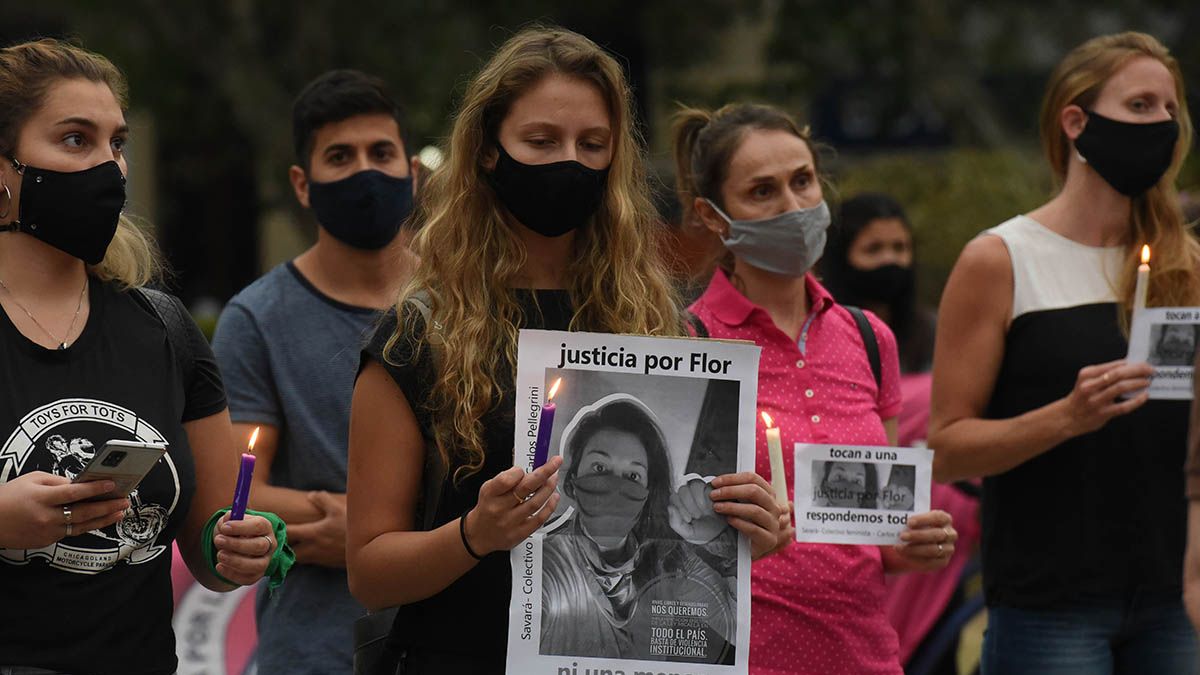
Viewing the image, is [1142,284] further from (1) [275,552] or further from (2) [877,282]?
(2) [877,282]

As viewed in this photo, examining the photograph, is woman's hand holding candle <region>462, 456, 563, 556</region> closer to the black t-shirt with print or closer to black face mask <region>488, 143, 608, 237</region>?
black face mask <region>488, 143, 608, 237</region>

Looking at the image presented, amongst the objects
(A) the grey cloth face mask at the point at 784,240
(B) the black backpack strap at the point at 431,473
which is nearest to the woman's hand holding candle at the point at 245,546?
(B) the black backpack strap at the point at 431,473

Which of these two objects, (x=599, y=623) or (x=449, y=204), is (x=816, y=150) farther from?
(x=599, y=623)

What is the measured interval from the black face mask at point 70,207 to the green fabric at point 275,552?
1.95ft

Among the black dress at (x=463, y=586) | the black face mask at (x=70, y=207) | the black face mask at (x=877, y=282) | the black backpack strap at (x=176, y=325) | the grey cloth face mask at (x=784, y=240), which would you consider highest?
the black face mask at (x=877, y=282)

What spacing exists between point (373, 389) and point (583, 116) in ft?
2.13

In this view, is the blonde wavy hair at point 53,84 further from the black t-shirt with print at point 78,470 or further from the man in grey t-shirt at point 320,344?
the man in grey t-shirt at point 320,344

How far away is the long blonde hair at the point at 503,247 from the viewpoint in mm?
3096

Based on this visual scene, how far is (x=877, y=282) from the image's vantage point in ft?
20.4

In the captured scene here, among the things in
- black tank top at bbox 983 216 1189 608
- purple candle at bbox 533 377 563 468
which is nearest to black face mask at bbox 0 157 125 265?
purple candle at bbox 533 377 563 468

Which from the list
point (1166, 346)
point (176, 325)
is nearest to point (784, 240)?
point (1166, 346)

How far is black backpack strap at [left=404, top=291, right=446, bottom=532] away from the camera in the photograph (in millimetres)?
3049

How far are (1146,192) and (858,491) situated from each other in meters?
1.36

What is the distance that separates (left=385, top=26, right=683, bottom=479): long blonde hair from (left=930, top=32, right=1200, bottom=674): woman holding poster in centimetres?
124
